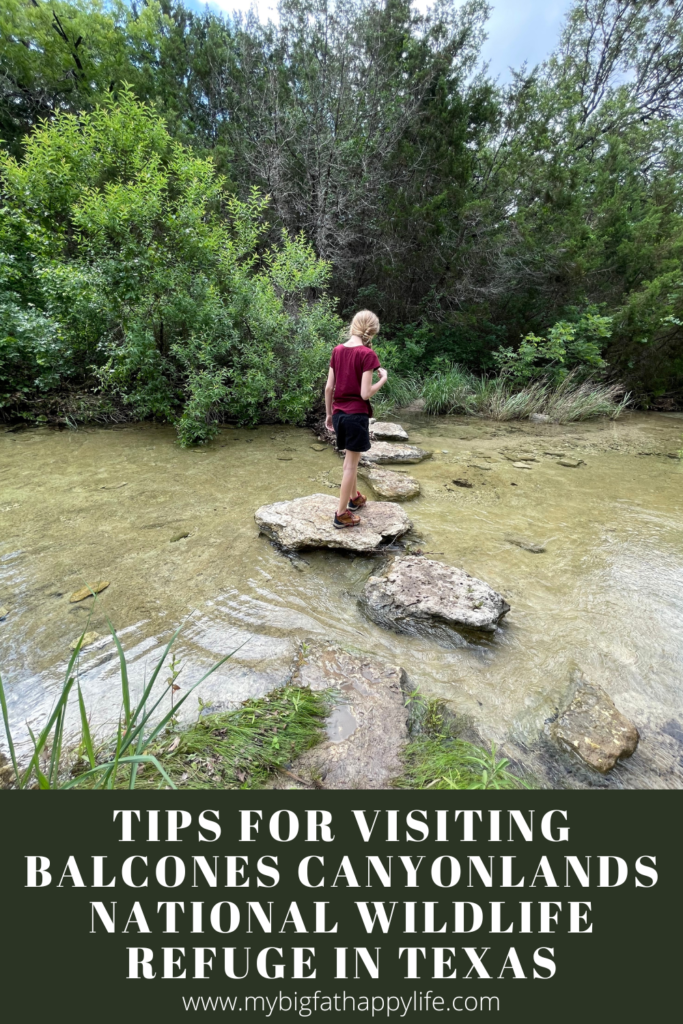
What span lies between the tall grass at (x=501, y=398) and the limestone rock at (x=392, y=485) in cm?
391

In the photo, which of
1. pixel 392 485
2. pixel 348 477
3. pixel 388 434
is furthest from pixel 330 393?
pixel 388 434

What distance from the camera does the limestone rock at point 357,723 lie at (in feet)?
5.39

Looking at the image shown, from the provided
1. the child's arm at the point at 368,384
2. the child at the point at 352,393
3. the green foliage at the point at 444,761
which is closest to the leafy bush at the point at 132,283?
the child at the point at 352,393

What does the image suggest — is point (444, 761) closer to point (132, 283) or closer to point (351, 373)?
point (351, 373)

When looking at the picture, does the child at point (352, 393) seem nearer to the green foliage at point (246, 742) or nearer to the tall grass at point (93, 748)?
the green foliage at point (246, 742)

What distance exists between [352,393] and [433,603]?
5.97 ft

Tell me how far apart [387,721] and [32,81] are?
63.7ft

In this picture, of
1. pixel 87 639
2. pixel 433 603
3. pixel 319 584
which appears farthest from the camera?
pixel 319 584

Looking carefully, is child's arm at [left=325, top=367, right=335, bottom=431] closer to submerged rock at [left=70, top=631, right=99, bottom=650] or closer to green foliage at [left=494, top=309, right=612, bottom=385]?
submerged rock at [left=70, top=631, right=99, bottom=650]

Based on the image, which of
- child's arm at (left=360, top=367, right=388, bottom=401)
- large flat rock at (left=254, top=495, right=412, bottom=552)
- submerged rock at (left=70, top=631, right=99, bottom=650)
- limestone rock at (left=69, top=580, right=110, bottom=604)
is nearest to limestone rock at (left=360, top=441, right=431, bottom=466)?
large flat rock at (left=254, top=495, right=412, bottom=552)

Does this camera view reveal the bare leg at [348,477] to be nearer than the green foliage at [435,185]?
Yes

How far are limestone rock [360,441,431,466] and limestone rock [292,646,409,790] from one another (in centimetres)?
381

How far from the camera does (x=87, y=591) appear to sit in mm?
2789

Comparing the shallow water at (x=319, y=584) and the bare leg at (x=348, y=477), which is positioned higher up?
the bare leg at (x=348, y=477)
